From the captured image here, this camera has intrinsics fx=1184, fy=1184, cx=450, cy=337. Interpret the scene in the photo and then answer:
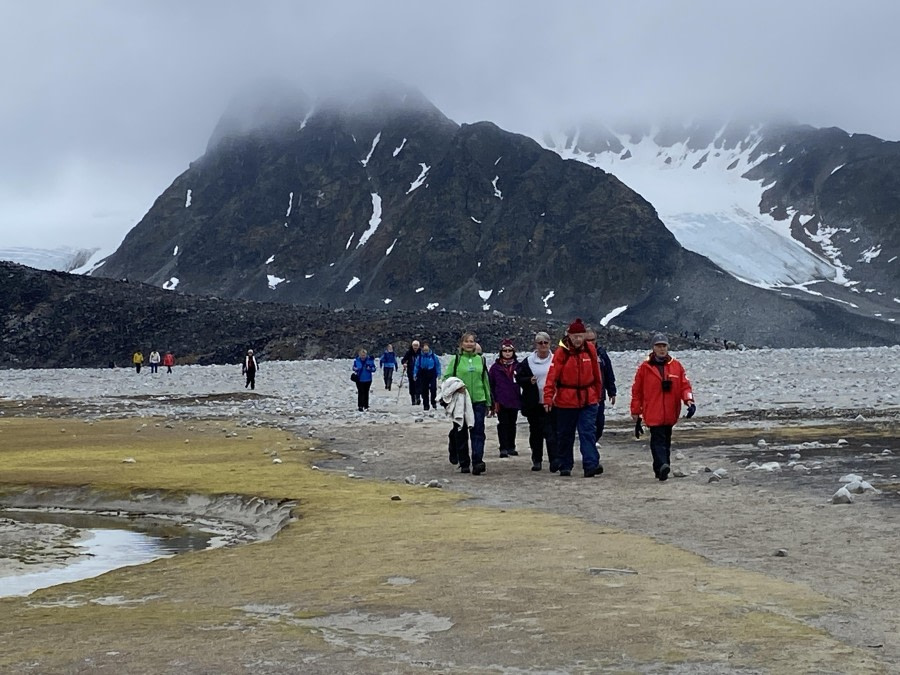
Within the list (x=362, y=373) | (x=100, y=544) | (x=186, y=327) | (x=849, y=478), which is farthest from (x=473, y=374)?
(x=186, y=327)

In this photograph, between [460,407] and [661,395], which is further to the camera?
[460,407]

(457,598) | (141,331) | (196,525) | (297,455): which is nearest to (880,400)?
(297,455)

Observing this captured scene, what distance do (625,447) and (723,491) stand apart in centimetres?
694

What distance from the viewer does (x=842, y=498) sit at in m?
11.7

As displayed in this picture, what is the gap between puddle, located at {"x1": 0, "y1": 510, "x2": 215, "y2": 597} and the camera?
33.9 feet

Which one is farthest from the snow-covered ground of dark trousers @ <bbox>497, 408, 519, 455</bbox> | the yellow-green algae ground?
the yellow-green algae ground

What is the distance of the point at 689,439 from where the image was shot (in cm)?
2111

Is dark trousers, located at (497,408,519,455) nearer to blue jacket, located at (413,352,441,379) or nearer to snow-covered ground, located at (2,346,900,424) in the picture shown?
snow-covered ground, located at (2,346,900,424)

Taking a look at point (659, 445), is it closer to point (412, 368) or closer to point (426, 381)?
point (426, 381)

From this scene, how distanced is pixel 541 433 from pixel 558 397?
5.14 ft

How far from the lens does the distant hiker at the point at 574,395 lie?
16156 mm

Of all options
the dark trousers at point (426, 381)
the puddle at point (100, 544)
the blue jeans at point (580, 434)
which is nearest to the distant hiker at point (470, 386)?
the blue jeans at point (580, 434)

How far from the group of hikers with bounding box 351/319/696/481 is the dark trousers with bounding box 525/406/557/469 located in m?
0.01

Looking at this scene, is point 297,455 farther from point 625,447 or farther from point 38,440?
point 38,440
